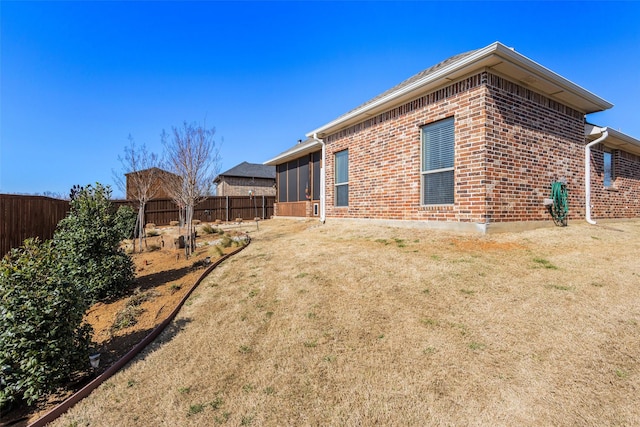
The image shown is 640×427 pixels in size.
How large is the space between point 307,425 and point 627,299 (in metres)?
3.84

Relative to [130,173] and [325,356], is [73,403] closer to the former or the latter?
[325,356]

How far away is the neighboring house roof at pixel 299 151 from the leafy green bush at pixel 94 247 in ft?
26.1

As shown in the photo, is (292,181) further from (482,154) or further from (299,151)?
(482,154)

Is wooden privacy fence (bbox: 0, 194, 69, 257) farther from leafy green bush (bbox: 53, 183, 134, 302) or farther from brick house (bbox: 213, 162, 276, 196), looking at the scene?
brick house (bbox: 213, 162, 276, 196)

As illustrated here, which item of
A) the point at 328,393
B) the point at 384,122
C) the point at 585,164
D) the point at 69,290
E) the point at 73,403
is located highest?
the point at 384,122

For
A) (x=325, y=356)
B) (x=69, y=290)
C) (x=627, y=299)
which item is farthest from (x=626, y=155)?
(x=69, y=290)

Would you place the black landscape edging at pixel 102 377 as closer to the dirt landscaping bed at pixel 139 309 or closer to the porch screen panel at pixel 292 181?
the dirt landscaping bed at pixel 139 309

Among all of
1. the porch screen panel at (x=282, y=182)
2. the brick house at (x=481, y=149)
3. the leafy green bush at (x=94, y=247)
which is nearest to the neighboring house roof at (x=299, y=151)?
the porch screen panel at (x=282, y=182)

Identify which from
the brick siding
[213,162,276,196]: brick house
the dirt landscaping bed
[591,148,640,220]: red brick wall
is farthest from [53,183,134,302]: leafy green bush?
[213,162,276,196]: brick house

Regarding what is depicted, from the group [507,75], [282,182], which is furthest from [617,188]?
[282,182]

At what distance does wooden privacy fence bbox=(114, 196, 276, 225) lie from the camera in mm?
19766

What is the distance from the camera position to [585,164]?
8.18 metres

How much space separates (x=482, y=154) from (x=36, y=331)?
684 cm

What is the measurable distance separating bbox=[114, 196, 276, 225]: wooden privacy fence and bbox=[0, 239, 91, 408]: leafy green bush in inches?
671
